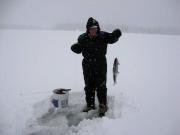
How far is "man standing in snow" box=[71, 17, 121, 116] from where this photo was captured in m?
5.06

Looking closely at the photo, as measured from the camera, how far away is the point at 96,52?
203 inches

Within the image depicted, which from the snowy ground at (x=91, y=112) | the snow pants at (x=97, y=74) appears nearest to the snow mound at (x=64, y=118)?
the snowy ground at (x=91, y=112)

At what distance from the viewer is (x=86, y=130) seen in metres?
4.65

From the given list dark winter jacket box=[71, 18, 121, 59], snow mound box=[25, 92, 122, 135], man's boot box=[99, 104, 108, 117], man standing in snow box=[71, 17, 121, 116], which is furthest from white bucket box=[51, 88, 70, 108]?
dark winter jacket box=[71, 18, 121, 59]

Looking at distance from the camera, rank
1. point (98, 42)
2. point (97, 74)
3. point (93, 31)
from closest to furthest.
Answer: point (93, 31) → point (98, 42) → point (97, 74)

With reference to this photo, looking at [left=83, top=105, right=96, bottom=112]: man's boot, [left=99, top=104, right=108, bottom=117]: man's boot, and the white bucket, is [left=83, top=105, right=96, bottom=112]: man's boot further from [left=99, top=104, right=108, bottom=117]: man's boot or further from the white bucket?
the white bucket

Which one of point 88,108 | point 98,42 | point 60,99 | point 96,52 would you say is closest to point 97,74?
point 96,52

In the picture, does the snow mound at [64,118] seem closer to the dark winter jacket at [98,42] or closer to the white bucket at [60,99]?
the white bucket at [60,99]

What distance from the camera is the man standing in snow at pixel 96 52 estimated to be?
506cm

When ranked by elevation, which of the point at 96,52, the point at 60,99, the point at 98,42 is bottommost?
the point at 60,99

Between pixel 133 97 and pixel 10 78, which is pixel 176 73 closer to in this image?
pixel 133 97

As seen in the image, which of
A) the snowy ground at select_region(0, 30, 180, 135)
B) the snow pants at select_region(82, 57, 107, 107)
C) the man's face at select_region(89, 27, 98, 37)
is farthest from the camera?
the snow pants at select_region(82, 57, 107, 107)

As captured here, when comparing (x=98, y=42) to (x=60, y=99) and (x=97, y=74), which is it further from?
(x=60, y=99)

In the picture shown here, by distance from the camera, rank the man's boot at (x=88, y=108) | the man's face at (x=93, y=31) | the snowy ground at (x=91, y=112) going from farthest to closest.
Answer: the man's boot at (x=88, y=108) < the man's face at (x=93, y=31) < the snowy ground at (x=91, y=112)
